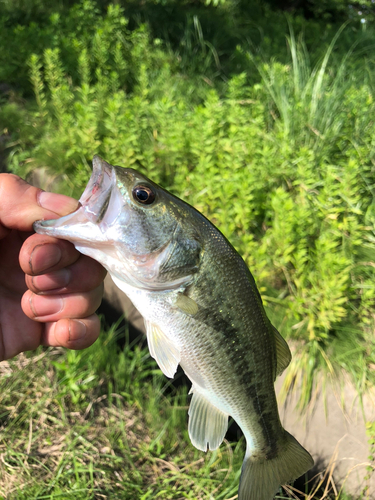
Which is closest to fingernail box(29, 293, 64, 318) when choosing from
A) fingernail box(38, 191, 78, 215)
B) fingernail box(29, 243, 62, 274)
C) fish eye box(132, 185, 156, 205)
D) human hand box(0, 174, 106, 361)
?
human hand box(0, 174, 106, 361)

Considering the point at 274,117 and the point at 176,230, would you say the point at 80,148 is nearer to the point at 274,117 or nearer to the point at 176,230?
the point at 274,117

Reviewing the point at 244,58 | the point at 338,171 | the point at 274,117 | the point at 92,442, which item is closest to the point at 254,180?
the point at 338,171

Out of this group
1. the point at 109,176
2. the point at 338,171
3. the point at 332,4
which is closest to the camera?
the point at 109,176

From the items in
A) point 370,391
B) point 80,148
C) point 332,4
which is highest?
point 332,4

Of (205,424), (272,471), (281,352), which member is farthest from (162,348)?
(272,471)

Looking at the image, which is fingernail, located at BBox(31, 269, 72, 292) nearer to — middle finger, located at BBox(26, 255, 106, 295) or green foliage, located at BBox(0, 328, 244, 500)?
middle finger, located at BBox(26, 255, 106, 295)
